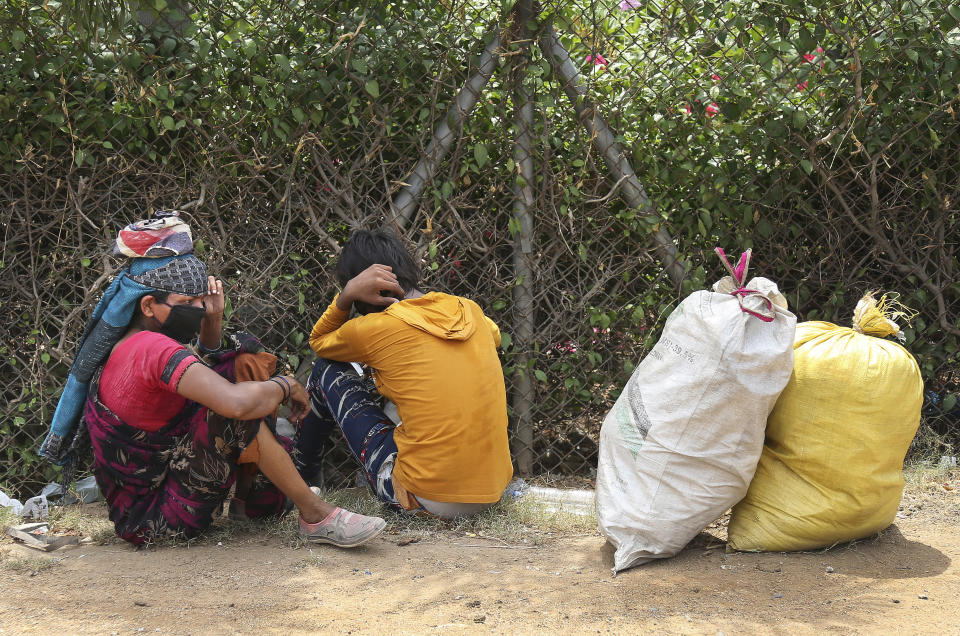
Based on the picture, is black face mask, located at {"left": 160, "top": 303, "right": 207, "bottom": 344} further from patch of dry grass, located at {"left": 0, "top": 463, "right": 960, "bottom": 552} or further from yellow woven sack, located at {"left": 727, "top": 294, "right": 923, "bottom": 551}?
yellow woven sack, located at {"left": 727, "top": 294, "right": 923, "bottom": 551}

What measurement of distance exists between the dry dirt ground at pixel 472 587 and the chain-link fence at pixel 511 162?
38.5 inches

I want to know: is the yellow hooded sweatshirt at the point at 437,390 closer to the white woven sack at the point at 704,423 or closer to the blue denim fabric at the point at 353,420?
the blue denim fabric at the point at 353,420

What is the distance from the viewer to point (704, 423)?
9.03 feet

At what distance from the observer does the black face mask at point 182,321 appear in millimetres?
2971

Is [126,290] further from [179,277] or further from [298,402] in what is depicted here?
[298,402]

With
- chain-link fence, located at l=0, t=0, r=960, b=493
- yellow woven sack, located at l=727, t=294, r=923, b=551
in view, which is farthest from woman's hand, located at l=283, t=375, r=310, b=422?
yellow woven sack, located at l=727, t=294, r=923, b=551

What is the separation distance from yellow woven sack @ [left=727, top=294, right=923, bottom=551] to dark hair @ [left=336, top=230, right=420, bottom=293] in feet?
4.93

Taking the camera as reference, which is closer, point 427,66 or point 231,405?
point 231,405

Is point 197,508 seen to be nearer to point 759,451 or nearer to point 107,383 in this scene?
point 107,383

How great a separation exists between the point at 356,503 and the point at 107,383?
3.87 ft

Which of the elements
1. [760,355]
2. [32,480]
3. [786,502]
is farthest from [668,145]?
[32,480]

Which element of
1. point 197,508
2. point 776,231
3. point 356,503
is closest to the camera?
point 197,508

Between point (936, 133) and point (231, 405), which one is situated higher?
point (936, 133)

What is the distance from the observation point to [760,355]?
108 inches
